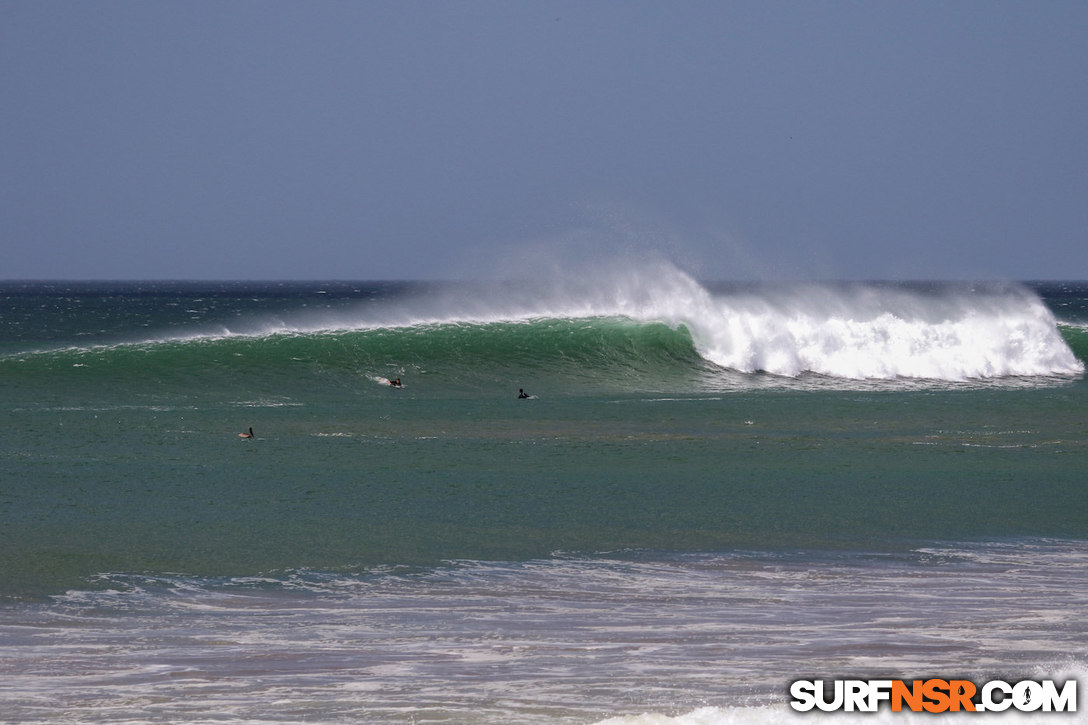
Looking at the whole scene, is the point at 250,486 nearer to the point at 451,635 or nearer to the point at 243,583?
the point at 243,583

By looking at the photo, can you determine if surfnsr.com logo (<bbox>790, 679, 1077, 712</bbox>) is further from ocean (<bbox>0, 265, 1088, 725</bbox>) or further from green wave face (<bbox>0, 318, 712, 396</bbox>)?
green wave face (<bbox>0, 318, 712, 396</bbox>)

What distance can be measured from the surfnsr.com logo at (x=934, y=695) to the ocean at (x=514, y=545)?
140 millimetres

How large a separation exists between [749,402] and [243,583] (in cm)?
1535

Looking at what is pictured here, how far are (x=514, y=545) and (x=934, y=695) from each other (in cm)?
462

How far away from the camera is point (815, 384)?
88.6 feet

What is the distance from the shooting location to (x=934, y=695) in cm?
559

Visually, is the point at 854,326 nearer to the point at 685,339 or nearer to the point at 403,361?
the point at 685,339

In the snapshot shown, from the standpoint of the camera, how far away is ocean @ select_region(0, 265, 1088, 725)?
6.17 meters

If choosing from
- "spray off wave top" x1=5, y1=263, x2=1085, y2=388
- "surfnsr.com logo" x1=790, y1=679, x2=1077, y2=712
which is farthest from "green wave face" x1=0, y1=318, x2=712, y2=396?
"surfnsr.com logo" x1=790, y1=679, x2=1077, y2=712

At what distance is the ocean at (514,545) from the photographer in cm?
Answer: 617

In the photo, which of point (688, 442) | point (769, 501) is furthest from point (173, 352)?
point (769, 501)

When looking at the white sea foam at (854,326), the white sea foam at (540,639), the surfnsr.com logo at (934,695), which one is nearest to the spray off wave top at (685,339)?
the white sea foam at (854,326)

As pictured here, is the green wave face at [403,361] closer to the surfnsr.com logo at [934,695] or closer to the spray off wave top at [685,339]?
the spray off wave top at [685,339]

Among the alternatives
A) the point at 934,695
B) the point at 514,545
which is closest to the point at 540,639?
the point at 934,695
